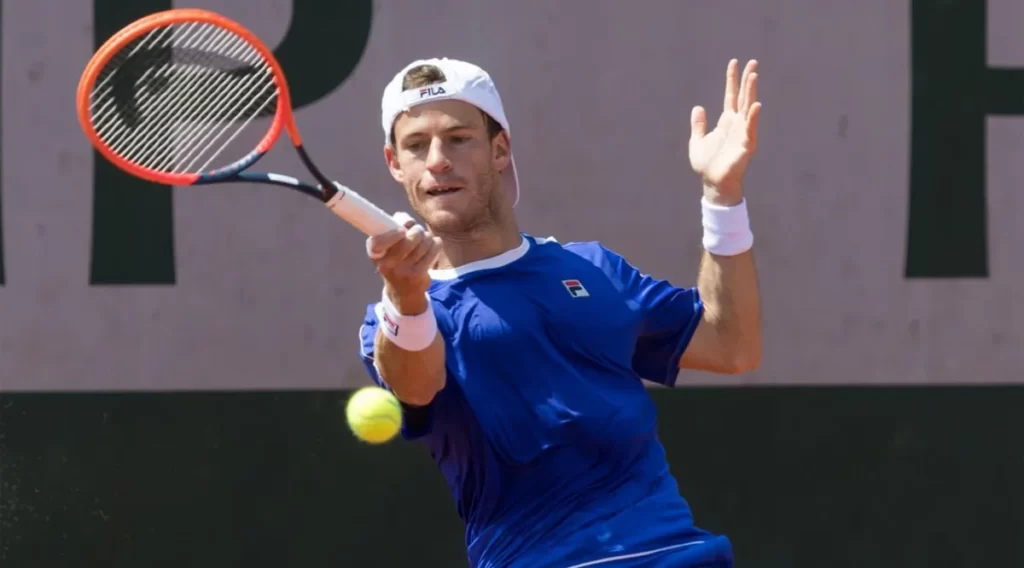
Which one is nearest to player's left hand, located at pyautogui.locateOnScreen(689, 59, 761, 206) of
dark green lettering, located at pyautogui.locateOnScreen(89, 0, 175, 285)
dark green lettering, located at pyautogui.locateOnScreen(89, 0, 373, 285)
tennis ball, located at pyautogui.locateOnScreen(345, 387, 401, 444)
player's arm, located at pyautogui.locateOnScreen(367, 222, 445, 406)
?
player's arm, located at pyautogui.locateOnScreen(367, 222, 445, 406)

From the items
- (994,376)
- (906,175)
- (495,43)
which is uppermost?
(495,43)

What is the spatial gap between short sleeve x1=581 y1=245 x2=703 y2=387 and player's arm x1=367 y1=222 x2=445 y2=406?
1.59ft

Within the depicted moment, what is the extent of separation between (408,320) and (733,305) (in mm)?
751

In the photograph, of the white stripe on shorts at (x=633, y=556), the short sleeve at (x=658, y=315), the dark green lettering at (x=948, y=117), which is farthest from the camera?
the dark green lettering at (x=948, y=117)

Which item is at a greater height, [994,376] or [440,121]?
[440,121]

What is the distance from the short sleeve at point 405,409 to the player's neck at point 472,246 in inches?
7.1

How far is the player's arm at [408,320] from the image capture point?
2244 millimetres

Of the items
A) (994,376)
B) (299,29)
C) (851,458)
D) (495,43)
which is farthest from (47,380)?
(994,376)

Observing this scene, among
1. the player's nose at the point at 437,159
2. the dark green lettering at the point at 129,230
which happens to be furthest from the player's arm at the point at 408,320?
the dark green lettering at the point at 129,230

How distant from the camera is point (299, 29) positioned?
4.47m

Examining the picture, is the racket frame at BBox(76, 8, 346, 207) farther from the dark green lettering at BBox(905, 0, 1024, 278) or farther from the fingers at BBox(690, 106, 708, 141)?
the dark green lettering at BBox(905, 0, 1024, 278)

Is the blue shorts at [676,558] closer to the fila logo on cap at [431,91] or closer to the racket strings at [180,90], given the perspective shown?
the fila logo on cap at [431,91]

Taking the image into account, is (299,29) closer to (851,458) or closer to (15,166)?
(15,166)

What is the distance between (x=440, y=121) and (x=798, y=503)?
244 centimetres
